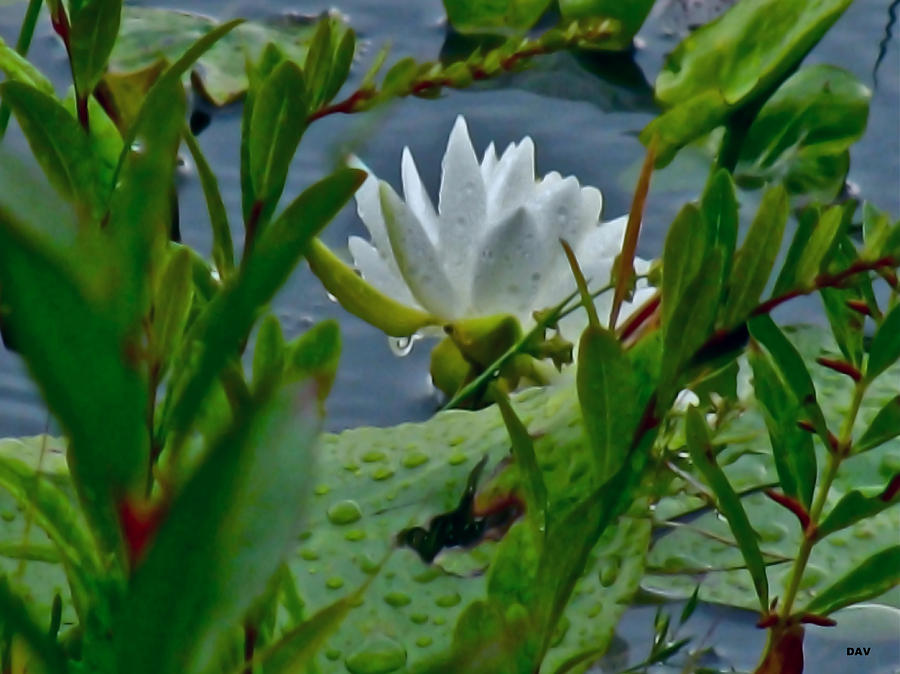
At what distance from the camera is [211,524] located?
179 mm

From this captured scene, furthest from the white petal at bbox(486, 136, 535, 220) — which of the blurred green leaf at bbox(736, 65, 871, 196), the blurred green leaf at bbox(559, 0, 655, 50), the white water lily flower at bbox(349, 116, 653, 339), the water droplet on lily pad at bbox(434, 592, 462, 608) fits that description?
the blurred green leaf at bbox(559, 0, 655, 50)

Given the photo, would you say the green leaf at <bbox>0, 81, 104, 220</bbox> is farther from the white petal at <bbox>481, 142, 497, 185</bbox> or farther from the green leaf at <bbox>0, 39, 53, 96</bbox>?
the white petal at <bbox>481, 142, 497, 185</bbox>

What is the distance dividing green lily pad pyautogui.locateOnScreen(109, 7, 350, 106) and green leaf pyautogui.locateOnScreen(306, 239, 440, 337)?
1.41 feet

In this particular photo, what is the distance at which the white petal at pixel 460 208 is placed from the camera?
28.2 inches

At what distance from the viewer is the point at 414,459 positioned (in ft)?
2.06

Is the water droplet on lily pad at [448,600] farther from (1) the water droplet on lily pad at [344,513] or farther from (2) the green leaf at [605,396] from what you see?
(2) the green leaf at [605,396]

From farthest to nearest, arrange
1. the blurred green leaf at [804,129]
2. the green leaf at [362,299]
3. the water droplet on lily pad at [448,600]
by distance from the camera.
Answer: the blurred green leaf at [804,129], the green leaf at [362,299], the water droplet on lily pad at [448,600]

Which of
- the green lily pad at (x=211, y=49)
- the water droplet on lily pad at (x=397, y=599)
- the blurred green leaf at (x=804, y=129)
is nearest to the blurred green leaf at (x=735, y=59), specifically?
the blurred green leaf at (x=804, y=129)

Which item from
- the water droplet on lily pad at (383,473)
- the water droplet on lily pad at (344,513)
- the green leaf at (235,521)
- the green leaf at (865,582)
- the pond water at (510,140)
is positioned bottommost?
the pond water at (510,140)

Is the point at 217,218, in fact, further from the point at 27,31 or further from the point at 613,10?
the point at 613,10

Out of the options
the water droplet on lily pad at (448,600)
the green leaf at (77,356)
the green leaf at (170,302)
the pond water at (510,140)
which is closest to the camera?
the green leaf at (77,356)

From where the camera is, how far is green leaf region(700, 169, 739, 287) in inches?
15.6

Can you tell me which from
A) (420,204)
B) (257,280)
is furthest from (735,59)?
(257,280)

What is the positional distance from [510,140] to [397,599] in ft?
1.97
